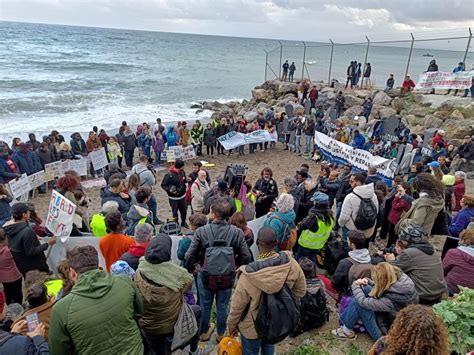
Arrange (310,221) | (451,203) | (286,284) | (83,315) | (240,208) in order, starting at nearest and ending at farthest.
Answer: (83,315) < (286,284) < (310,221) < (240,208) < (451,203)

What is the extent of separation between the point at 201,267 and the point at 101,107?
2923cm

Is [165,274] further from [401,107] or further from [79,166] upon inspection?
[401,107]

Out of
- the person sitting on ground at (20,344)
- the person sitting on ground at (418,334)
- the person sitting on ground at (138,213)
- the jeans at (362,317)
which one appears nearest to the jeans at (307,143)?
the person sitting on ground at (138,213)

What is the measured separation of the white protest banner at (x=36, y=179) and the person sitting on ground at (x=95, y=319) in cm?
886

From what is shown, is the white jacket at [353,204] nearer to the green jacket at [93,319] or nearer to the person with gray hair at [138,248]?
the person with gray hair at [138,248]

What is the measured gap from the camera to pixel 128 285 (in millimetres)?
3223

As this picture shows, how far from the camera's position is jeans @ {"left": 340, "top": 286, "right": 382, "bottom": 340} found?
4.77 metres

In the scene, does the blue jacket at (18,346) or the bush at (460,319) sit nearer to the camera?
the blue jacket at (18,346)

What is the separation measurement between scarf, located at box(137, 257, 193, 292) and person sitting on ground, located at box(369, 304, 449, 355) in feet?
6.53

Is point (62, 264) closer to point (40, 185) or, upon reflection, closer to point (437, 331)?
point (437, 331)

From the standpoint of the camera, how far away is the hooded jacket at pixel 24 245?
17.6 ft

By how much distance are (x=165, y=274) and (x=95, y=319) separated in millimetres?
889

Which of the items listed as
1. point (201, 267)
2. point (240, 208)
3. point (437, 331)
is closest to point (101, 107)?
point (240, 208)

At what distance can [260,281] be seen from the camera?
3.66 metres
